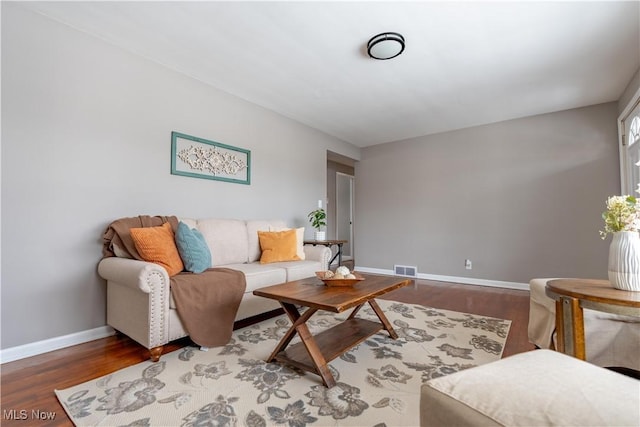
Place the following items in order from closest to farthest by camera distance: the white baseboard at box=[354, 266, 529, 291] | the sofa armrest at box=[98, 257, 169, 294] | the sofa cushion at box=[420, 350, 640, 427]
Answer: the sofa cushion at box=[420, 350, 640, 427] → the sofa armrest at box=[98, 257, 169, 294] → the white baseboard at box=[354, 266, 529, 291]

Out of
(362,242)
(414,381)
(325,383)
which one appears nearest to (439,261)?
(362,242)

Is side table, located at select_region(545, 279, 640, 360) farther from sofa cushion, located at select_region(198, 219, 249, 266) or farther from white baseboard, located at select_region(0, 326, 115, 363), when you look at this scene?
white baseboard, located at select_region(0, 326, 115, 363)

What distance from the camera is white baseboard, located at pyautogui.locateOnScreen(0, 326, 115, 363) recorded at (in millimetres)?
1923

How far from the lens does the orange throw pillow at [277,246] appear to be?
318 centimetres

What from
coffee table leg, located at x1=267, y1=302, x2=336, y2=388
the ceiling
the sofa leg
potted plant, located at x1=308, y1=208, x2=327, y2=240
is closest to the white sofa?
the sofa leg

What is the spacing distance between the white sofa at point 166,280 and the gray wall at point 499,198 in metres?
2.47

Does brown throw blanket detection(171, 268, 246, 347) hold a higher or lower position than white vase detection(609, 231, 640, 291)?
lower

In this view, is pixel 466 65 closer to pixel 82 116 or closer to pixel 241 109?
pixel 241 109

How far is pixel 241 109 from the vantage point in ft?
11.8

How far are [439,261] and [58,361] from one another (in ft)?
15.8

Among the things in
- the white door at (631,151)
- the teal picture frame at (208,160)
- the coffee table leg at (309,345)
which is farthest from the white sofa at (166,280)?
the white door at (631,151)

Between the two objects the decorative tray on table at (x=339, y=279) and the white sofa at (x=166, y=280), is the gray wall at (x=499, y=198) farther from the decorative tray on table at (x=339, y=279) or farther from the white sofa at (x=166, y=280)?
the decorative tray on table at (x=339, y=279)

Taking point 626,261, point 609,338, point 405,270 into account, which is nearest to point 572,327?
point 626,261

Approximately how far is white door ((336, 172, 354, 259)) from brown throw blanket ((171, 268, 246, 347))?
475cm
